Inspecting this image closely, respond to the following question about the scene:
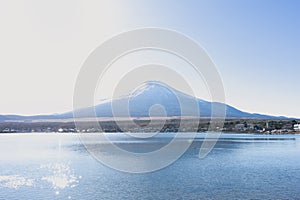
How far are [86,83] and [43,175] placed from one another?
10.1 meters

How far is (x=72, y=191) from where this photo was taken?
68.9 feet

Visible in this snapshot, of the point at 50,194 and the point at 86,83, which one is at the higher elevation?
the point at 86,83

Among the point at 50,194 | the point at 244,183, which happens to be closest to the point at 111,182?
the point at 50,194

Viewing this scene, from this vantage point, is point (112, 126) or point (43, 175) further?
point (112, 126)

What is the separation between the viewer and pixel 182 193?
19766 mm

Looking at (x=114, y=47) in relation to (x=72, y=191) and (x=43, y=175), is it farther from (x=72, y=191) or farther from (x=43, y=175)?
(x=72, y=191)

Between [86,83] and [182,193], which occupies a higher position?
[86,83]

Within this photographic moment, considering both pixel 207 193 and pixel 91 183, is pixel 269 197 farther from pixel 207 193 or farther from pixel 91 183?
pixel 91 183

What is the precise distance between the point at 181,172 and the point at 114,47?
15.4 m

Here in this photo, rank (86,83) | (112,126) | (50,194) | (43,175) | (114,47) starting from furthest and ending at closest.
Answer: (112,126) → (114,47) → (86,83) → (43,175) → (50,194)

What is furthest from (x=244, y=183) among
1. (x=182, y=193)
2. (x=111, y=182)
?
(x=111, y=182)

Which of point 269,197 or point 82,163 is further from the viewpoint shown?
point 82,163

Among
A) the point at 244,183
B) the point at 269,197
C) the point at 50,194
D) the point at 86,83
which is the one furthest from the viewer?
the point at 86,83

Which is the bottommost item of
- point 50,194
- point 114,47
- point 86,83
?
point 50,194
